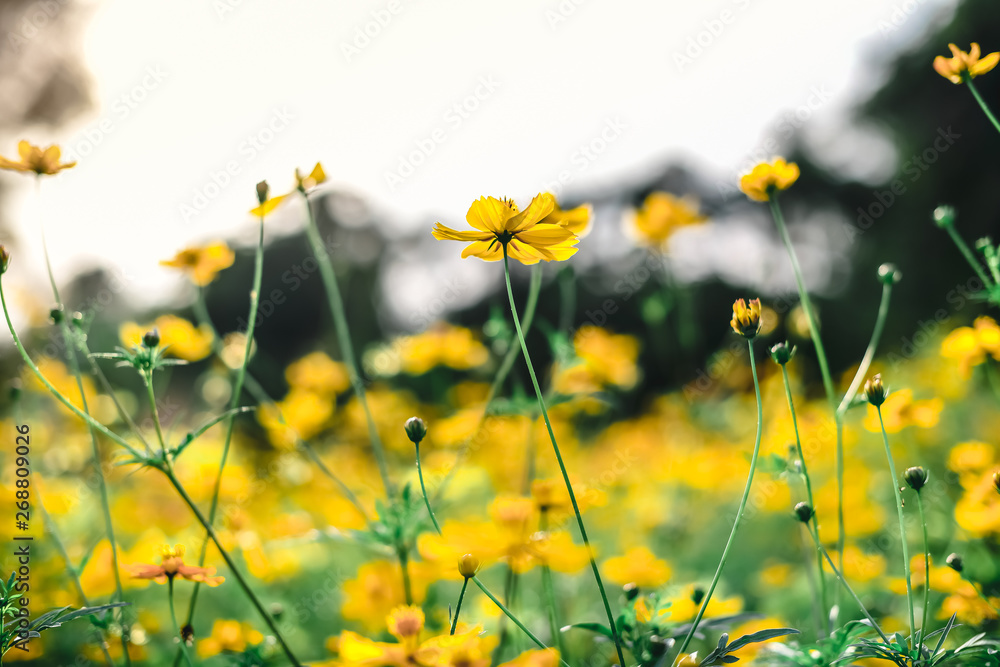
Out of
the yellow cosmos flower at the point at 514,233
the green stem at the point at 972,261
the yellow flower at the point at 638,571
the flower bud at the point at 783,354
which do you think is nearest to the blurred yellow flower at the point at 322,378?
the yellow flower at the point at 638,571

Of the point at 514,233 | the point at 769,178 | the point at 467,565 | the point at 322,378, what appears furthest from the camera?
the point at 322,378

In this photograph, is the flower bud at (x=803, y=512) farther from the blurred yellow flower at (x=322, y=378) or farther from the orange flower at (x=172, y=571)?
the blurred yellow flower at (x=322, y=378)

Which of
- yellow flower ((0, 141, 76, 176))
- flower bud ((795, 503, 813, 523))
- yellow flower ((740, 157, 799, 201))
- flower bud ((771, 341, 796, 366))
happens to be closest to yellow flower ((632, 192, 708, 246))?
yellow flower ((740, 157, 799, 201))

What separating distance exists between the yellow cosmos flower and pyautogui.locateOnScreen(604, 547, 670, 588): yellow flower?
1.09 m

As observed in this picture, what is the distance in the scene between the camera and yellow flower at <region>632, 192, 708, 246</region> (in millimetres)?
2625

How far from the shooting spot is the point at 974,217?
A: 784 cm

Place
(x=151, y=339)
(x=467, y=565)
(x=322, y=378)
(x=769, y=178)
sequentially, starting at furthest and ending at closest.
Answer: (x=322, y=378), (x=769, y=178), (x=151, y=339), (x=467, y=565)

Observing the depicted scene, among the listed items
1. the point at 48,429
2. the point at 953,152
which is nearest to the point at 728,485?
the point at 48,429

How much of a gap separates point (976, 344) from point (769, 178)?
2.42ft

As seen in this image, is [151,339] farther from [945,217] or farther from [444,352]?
[945,217]

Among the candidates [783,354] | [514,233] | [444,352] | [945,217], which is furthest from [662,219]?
[514,233]

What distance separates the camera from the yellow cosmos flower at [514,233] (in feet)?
3.75

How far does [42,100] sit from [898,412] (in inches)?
188

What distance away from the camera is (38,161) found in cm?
140
